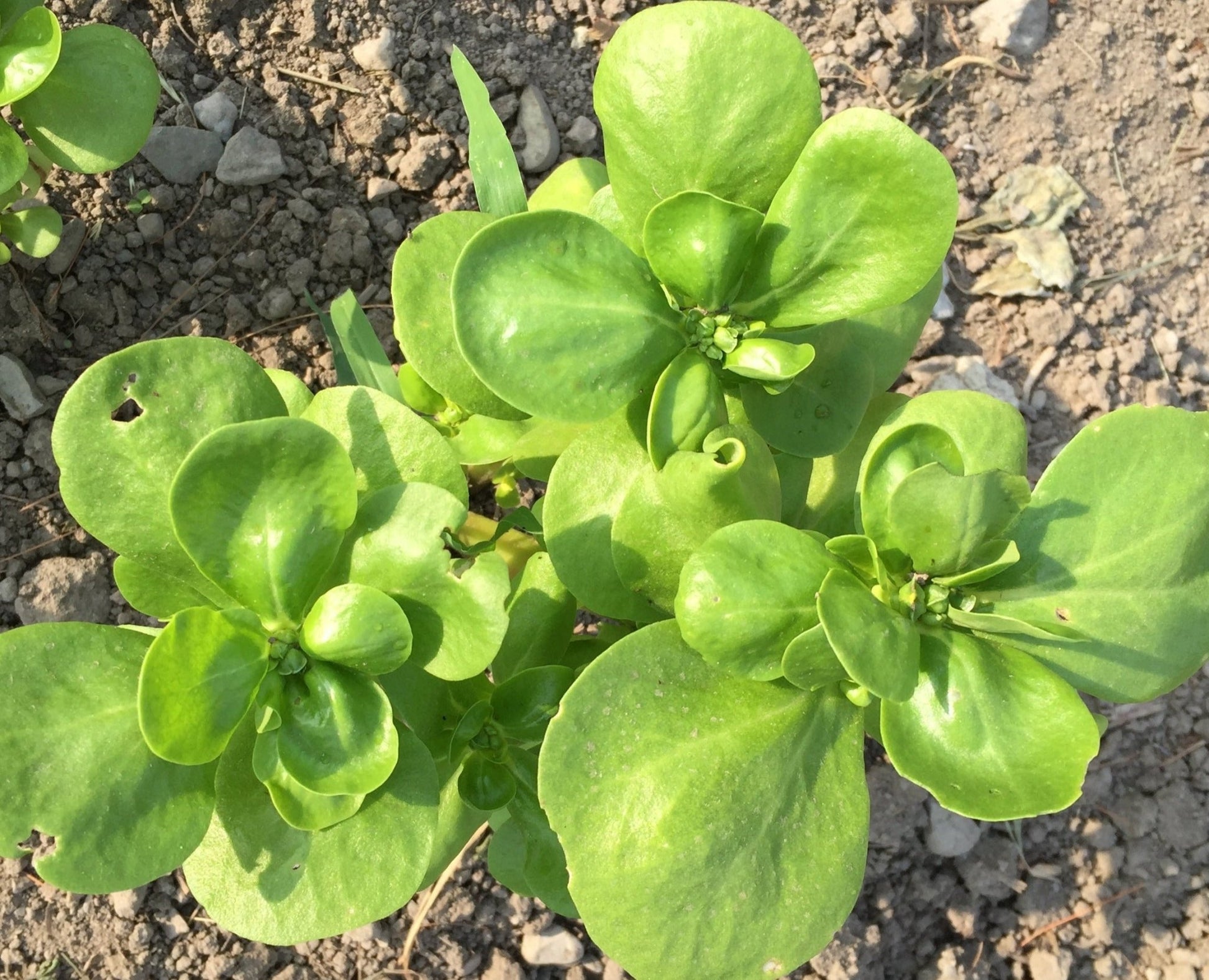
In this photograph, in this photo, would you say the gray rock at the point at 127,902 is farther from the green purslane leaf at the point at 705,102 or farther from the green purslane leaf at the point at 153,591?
the green purslane leaf at the point at 705,102

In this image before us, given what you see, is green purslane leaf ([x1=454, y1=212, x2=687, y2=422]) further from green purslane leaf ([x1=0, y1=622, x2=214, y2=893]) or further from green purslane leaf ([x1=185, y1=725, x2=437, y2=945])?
green purslane leaf ([x1=0, y1=622, x2=214, y2=893])

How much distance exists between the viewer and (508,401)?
1.42 meters

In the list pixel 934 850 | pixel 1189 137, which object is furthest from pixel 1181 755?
pixel 1189 137

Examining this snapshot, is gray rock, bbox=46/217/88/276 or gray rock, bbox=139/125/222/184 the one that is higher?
gray rock, bbox=139/125/222/184

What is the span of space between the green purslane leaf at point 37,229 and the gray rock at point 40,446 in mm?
421

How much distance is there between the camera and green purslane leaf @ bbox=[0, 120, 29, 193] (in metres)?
1.85

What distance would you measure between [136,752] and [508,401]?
70 cm

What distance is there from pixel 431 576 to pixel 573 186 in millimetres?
921

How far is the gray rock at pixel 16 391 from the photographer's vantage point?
7.63 ft

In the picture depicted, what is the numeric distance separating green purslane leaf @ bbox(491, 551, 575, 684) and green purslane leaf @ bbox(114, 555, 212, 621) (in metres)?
0.48

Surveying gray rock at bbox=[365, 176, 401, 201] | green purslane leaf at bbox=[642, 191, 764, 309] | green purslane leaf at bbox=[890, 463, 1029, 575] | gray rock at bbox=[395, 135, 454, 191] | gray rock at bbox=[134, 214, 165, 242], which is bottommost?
gray rock at bbox=[134, 214, 165, 242]

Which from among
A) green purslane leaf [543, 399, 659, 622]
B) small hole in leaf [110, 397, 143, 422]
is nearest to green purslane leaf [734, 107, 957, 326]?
green purslane leaf [543, 399, 659, 622]

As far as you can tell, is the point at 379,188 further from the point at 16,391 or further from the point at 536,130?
the point at 16,391

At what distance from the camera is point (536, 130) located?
2.58 m
